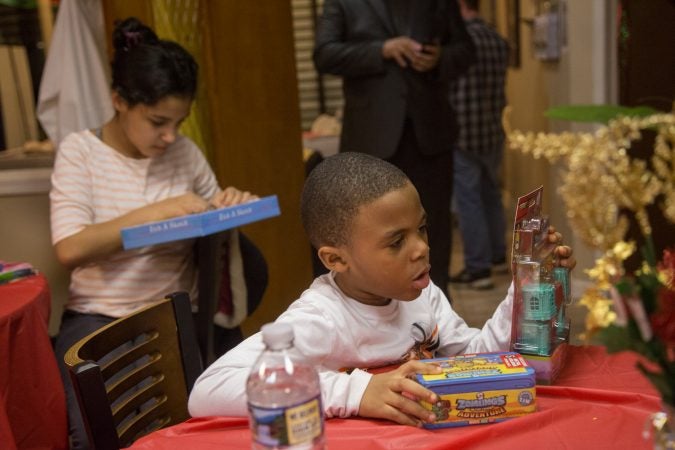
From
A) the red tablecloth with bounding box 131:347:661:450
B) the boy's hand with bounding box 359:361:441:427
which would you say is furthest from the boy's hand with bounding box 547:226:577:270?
the boy's hand with bounding box 359:361:441:427

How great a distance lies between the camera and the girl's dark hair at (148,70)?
6.99ft

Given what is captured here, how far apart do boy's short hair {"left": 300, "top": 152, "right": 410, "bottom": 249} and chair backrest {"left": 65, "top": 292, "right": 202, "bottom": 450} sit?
43 cm

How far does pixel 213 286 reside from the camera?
215 centimetres

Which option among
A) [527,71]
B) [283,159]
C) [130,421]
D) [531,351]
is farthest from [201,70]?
[527,71]

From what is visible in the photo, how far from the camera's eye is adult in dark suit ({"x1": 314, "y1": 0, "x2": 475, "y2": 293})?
3182 millimetres

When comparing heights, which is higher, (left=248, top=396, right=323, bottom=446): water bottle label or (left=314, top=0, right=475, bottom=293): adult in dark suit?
(left=314, top=0, right=475, bottom=293): adult in dark suit

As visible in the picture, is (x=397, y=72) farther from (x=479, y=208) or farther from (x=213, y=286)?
(x=479, y=208)

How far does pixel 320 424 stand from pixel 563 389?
18.5 inches

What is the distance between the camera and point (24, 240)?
2857mm

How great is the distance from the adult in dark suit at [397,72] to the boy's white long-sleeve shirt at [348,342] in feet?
6.01

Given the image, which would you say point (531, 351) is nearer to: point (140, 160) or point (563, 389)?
point (563, 389)

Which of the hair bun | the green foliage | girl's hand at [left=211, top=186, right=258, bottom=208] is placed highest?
the hair bun

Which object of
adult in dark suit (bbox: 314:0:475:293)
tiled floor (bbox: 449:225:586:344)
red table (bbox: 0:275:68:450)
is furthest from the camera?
tiled floor (bbox: 449:225:586:344)

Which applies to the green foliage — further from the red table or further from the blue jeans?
the blue jeans
